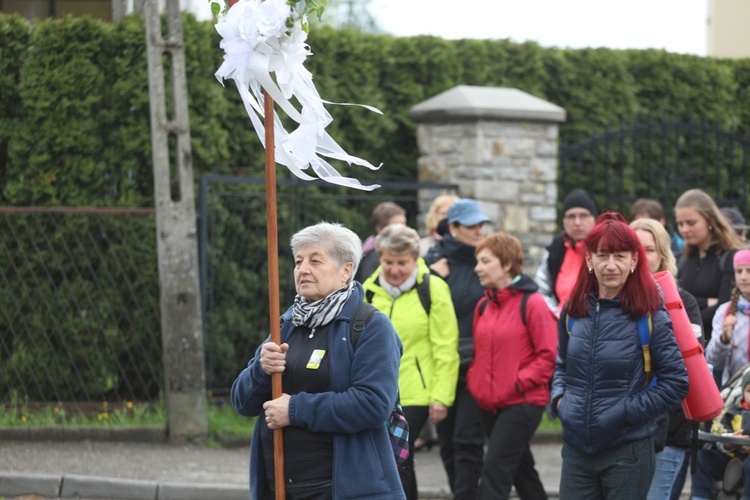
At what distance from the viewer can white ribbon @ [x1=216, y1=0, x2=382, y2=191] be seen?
457 cm

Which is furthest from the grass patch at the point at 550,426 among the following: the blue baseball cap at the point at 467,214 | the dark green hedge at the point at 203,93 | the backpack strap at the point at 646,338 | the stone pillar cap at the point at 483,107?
the backpack strap at the point at 646,338

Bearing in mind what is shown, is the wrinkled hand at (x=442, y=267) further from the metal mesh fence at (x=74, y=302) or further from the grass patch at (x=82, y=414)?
the metal mesh fence at (x=74, y=302)

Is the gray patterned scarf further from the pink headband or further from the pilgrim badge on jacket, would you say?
the pink headband

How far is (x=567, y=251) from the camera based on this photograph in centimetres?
865

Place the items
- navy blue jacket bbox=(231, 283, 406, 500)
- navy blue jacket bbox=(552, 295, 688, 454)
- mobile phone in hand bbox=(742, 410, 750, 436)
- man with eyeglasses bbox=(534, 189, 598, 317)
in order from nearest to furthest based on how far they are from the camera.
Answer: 1. navy blue jacket bbox=(231, 283, 406, 500)
2. navy blue jacket bbox=(552, 295, 688, 454)
3. mobile phone in hand bbox=(742, 410, 750, 436)
4. man with eyeglasses bbox=(534, 189, 598, 317)

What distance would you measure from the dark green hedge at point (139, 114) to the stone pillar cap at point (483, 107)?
0.66m

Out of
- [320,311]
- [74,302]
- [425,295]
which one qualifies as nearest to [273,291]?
[320,311]

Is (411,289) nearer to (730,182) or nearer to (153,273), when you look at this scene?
(153,273)

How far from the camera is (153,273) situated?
1059 cm

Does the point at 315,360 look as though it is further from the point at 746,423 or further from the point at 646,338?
the point at 746,423

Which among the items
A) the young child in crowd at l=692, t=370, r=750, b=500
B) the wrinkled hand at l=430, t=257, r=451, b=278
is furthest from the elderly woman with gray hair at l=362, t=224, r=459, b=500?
the young child in crowd at l=692, t=370, r=750, b=500

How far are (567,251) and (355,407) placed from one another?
4463mm

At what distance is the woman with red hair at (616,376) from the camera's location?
17.3 ft

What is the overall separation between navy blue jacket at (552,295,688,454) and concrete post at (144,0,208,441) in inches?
194
